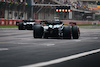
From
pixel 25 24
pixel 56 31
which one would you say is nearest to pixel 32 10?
pixel 25 24

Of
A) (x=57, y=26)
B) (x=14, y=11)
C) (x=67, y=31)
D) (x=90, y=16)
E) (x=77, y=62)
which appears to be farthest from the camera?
(x=90, y=16)

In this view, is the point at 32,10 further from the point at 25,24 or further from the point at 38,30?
the point at 38,30

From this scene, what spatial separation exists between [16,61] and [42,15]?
73.5 m

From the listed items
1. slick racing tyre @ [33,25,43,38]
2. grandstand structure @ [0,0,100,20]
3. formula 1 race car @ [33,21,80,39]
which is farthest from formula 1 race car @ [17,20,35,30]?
grandstand structure @ [0,0,100,20]

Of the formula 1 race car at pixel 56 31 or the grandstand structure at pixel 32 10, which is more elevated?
the grandstand structure at pixel 32 10

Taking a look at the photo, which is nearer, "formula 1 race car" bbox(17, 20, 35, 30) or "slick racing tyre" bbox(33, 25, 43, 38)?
"slick racing tyre" bbox(33, 25, 43, 38)

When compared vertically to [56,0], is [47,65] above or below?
below

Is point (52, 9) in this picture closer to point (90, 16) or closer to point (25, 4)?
point (25, 4)

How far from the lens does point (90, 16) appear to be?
334 ft

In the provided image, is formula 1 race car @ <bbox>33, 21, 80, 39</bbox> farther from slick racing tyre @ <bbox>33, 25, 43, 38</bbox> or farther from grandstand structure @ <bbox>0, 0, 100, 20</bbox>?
grandstand structure @ <bbox>0, 0, 100, 20</bbox>

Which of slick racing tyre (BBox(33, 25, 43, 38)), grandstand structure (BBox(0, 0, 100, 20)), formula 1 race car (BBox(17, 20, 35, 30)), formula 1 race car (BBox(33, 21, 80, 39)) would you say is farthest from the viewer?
grandstand structure (BBox(0, 0, 100, 20))

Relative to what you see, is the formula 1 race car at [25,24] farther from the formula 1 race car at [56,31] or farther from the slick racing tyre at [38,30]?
the slick racing tyre at [38,30]

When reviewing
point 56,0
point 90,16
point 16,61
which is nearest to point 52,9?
point 56,0

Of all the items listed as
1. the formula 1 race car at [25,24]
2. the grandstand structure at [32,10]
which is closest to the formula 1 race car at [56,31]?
the formula 1 race car at [25,24]
